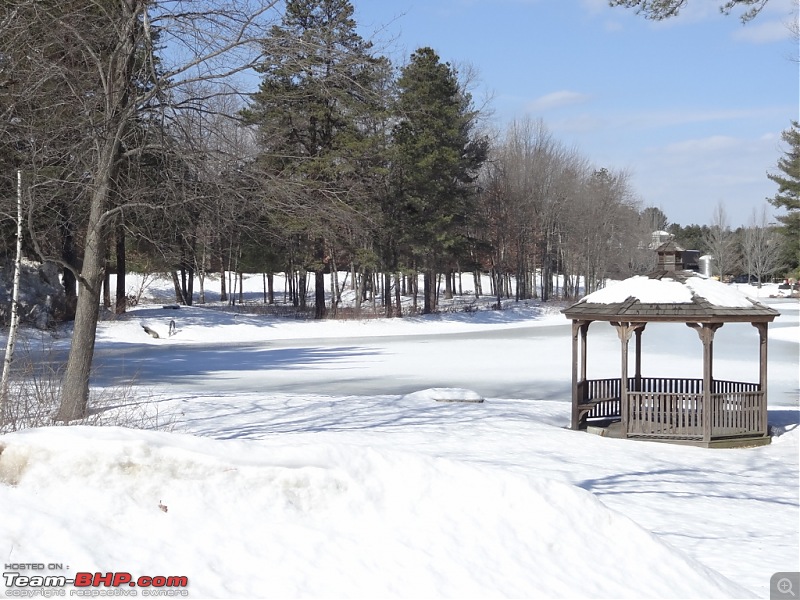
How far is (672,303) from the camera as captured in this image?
48.0 ft

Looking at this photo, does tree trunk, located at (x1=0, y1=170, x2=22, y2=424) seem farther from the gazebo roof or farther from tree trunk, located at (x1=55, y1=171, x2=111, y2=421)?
the gazebo roof

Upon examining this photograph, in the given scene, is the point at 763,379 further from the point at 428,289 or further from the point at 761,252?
the point at 761,252

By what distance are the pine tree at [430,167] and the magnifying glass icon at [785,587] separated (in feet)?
119

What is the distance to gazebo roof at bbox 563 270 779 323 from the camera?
1445 cm

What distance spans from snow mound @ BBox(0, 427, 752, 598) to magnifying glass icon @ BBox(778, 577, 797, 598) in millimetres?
1537

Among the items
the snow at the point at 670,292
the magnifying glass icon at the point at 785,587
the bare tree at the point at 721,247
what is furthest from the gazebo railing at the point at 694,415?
the bare tree at the point at 721,247

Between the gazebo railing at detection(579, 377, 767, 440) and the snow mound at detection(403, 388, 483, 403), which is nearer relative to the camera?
the gazebo railing at detection(579, 377, 767, 440)

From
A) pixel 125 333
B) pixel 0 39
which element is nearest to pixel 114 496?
pixel 0 39

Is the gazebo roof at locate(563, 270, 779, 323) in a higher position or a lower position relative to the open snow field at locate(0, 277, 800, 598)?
higher

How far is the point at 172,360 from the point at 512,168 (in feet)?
139
